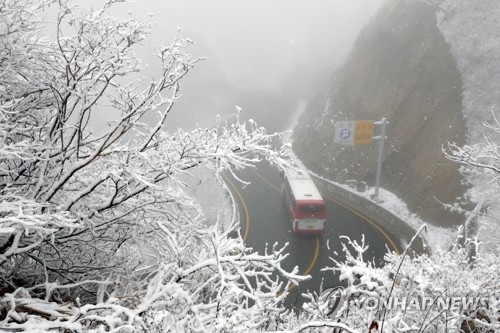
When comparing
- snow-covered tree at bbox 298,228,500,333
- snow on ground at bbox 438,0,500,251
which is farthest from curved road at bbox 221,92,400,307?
snow-covered tree at bbox 298,228,500,333

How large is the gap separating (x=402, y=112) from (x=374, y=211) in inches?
358

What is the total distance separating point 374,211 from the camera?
85.2ft

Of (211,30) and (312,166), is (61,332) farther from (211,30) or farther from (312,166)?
(211,30)

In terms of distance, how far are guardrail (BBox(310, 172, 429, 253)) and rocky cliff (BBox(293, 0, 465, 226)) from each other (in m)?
1.11

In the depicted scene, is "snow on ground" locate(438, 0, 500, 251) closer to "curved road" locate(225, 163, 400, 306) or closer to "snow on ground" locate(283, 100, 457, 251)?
"snow on ground" locate(283, 100, 457, 251)

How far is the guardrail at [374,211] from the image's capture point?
22.6 meters

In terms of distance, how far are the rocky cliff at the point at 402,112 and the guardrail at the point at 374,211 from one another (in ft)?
3.64

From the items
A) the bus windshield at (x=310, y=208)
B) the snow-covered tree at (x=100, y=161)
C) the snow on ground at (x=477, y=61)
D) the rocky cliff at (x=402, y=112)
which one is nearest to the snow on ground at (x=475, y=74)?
the snow on ground at (x=477, y=61)

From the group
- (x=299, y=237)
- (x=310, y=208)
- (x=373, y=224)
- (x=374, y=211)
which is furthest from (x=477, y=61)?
(x=299, y=237)

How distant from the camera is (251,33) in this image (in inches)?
3649

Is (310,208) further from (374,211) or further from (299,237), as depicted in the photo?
(374,211)

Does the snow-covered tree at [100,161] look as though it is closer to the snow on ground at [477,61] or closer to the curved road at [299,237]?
the curved road at [299,237]

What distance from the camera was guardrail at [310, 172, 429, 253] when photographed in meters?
22.6

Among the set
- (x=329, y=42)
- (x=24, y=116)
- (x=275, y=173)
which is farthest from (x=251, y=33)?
(x=24, y=116)
